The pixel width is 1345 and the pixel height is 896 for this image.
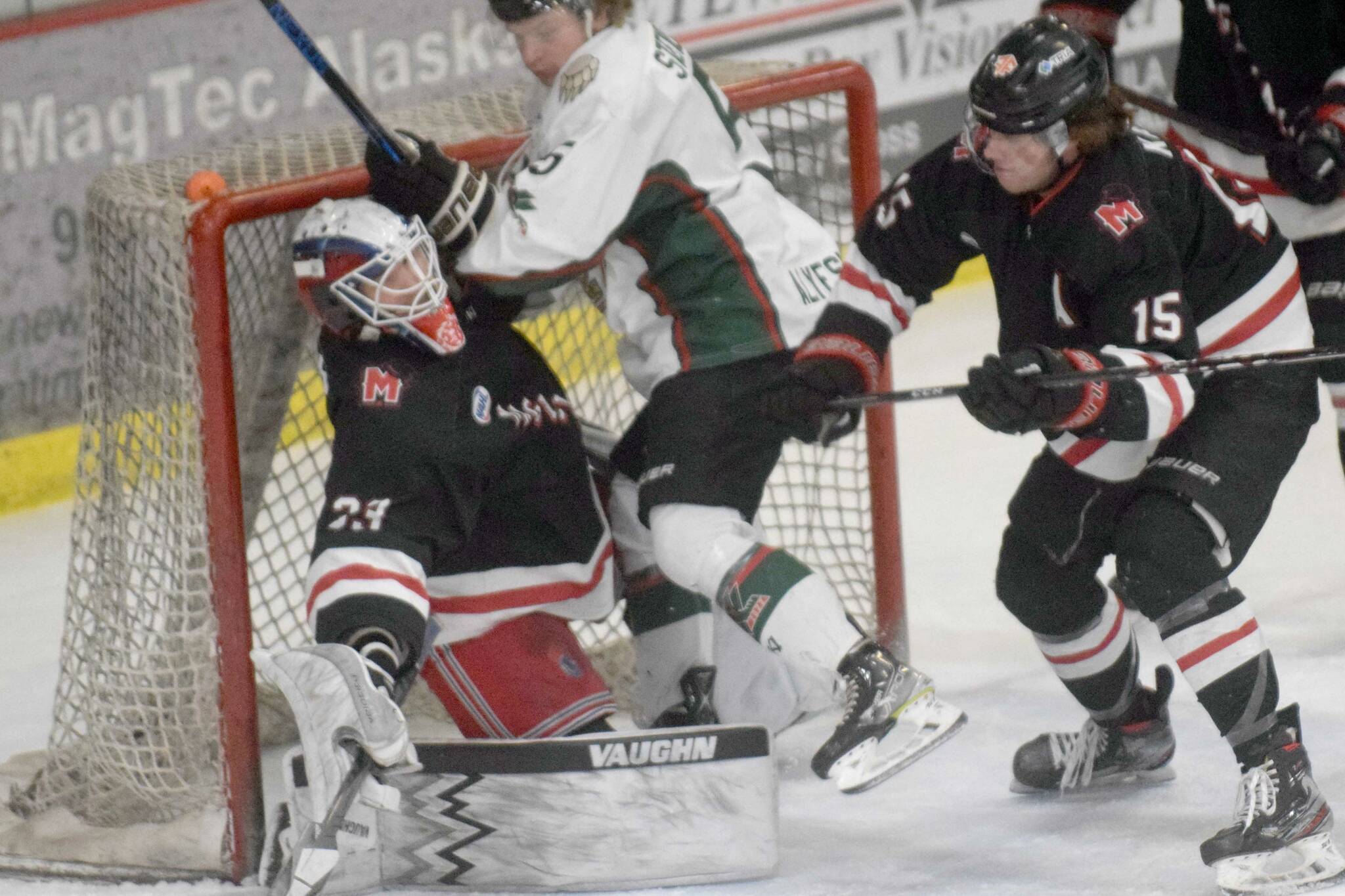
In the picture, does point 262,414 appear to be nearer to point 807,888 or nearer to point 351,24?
point 807,888

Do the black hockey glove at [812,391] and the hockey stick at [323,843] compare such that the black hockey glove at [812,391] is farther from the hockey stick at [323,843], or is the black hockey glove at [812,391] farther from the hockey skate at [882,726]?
the hockey stick at [323,843]

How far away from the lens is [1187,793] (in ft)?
8.79

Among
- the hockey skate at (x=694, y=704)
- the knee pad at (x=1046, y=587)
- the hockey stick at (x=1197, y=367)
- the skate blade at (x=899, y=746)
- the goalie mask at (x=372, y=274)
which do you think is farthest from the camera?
the hockey skate at (x=694, y=704)

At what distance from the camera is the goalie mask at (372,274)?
243cm

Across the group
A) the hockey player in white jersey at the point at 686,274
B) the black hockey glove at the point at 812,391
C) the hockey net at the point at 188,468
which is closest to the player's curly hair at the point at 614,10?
the hockey player in white jersey at the point at 686,274

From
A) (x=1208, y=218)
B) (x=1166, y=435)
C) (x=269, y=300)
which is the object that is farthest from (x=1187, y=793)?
(x=269, y=300)

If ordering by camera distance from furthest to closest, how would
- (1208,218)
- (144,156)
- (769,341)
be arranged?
(144,156), (769,341), (1208,218)

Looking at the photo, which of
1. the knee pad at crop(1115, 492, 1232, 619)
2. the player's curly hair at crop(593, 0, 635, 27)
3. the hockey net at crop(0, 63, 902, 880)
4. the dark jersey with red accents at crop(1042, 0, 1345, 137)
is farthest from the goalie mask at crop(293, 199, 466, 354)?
the dark jersey with red accents at crop(1042, 0, 1345, 137)

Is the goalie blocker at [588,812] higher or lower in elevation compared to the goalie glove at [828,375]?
lower

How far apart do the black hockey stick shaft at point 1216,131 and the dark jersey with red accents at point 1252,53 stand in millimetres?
55

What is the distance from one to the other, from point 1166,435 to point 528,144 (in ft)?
2.96

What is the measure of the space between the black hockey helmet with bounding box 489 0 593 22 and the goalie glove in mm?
501

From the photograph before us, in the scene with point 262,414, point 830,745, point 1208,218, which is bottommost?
point 830,745

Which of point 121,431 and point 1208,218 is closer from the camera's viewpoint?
point 1208,218
